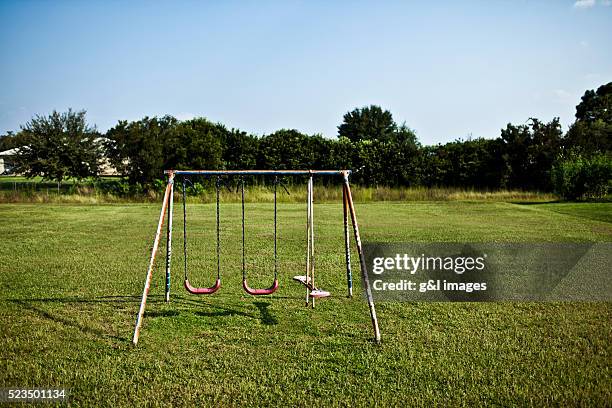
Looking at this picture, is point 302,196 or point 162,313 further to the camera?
point 302,196

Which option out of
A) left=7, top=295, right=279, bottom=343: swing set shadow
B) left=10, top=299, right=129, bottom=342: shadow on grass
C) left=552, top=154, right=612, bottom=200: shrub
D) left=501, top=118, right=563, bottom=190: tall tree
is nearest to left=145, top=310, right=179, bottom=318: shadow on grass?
left=7, top=295, right=279, bottom=343: swing set shadow

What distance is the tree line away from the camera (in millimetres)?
22359

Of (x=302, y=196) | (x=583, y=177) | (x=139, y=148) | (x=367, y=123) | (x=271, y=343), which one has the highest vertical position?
(x=367, y=123)

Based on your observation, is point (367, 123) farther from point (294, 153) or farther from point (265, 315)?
point (265, 315)

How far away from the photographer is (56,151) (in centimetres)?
2366

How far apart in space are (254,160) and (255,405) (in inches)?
810

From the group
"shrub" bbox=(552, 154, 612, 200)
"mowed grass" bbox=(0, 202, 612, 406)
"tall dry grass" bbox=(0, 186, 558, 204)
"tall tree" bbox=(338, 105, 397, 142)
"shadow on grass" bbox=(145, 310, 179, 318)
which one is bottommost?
"mowed grass" bbox=(0, 202, 612, 406)

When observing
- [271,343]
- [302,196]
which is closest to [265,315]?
[271,343]

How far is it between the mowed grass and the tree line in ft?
42.2

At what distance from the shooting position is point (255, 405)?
3.90m

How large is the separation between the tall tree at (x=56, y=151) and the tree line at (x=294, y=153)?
38 millimetres

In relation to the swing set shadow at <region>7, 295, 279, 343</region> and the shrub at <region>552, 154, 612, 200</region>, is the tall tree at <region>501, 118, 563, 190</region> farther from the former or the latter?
the swing set shadow at <region>7, 295, 279, 343</region>

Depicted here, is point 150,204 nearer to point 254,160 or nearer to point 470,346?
point 254,160

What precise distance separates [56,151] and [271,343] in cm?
2112
